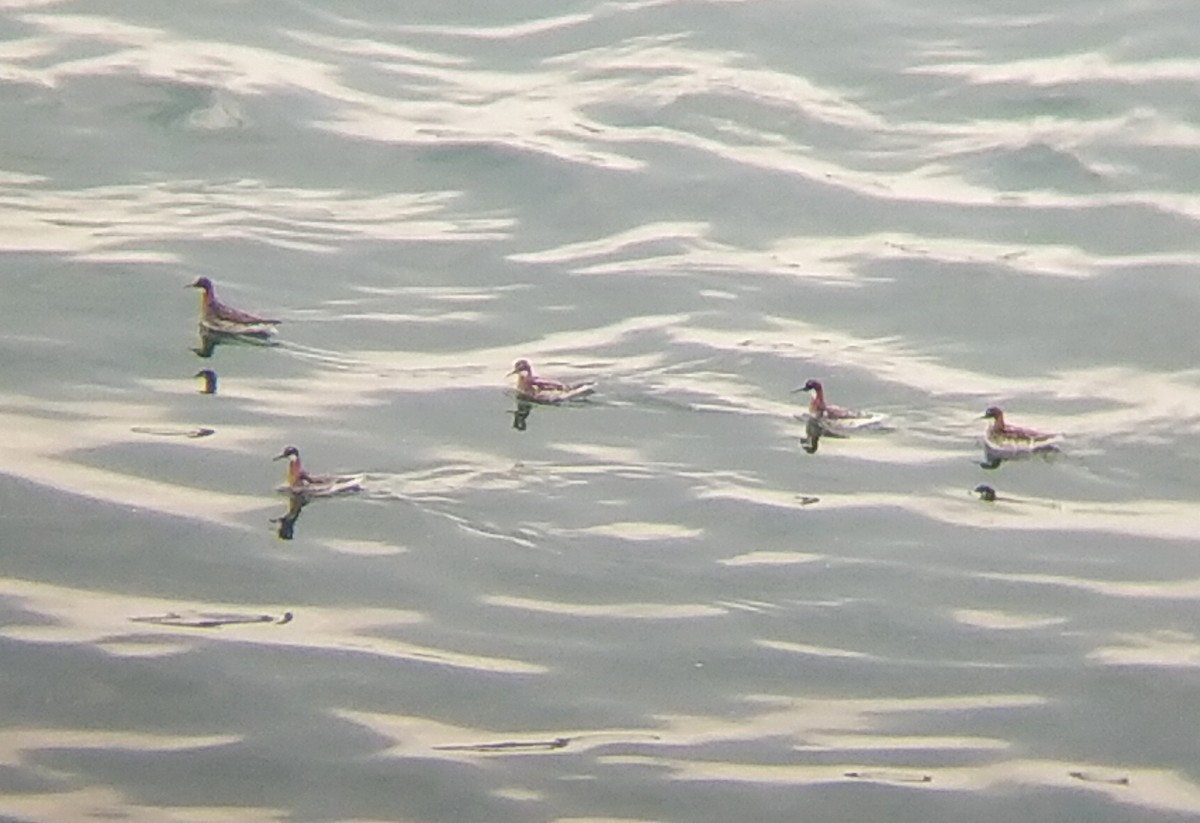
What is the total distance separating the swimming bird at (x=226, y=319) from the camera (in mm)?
20297

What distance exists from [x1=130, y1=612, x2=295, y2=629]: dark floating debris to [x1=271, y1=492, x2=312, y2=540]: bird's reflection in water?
4.33 feet

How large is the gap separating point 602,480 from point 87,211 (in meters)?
7.28

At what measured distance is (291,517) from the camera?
1728 cm

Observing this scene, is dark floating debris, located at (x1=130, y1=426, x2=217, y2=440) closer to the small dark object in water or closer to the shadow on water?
the small dark object in water

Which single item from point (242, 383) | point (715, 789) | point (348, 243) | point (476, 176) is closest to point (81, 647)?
point (715, 789)

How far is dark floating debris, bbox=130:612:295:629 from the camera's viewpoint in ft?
51.1

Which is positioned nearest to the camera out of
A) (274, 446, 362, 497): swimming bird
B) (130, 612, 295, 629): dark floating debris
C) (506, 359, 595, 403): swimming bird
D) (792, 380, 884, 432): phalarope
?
(130, 612, 295, 629): dark floating debris

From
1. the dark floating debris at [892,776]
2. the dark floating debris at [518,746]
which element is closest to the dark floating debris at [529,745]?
the dark floating debris at [518,746]

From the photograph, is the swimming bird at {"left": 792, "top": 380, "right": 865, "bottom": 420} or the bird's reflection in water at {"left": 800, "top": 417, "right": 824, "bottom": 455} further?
the swimming bird at {"left": 792, "top": 380, "right": 865, "bottom": 420}

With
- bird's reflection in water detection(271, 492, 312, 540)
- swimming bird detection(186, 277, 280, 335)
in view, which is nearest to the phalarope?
bird's reflection in water detection(271, 492, 312, 540)

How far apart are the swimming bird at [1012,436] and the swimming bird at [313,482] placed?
505 centimetres

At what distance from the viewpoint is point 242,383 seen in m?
20.2

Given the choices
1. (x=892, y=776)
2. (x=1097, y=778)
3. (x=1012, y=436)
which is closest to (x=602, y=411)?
(x=1012, y=436)

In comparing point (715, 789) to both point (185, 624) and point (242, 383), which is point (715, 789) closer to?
point (185, 624)
